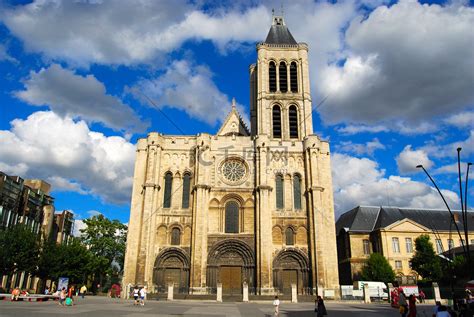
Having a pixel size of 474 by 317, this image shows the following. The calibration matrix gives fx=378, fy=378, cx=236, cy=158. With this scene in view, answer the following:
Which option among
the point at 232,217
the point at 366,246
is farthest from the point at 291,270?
the point at 366,246

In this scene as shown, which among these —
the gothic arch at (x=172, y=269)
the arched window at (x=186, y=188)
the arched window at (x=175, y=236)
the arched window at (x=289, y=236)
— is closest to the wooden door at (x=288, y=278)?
the arched window at (x=289, y=236)

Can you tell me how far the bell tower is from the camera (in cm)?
4025

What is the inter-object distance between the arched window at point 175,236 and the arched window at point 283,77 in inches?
770

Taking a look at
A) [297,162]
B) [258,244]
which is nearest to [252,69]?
[297,162]

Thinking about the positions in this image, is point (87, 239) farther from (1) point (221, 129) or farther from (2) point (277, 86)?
(2) point (277, 86)

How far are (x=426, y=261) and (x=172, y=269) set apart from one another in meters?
23.3

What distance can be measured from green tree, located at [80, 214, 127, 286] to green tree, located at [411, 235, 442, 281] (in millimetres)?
31451

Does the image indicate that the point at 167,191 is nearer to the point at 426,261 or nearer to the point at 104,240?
the point at 104,240

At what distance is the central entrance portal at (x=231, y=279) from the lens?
32250mm

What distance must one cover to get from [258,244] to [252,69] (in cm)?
2482

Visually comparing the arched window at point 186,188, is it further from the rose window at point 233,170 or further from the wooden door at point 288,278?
the wooden door at point 288,278

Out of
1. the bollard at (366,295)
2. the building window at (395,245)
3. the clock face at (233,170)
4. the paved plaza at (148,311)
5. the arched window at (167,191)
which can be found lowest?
the paved plaza at (148,311)

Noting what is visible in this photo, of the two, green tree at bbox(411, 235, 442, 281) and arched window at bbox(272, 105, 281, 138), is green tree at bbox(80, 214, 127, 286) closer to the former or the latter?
arched window at bbox(272, 105, 281, 138)

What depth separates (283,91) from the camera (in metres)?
42.2
